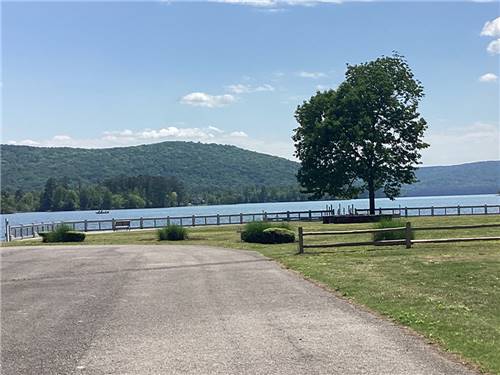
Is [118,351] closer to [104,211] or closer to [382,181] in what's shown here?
[382,181]

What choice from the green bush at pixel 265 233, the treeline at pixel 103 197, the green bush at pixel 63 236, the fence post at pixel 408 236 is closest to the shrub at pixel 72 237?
the green bush at pixel 63 236

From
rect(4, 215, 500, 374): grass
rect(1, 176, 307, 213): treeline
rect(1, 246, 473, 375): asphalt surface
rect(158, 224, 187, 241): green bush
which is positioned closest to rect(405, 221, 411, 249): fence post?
rect(4, 215, 500, 374): grass

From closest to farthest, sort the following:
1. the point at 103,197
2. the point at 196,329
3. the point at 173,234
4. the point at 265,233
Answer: the point at 196,329
the point at 265,233
the point at 173,234
the point at 103,197

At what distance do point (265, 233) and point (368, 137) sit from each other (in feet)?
94.4

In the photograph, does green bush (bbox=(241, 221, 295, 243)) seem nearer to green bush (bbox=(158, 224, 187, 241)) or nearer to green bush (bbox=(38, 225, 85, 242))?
green bush (bbox=(158, 224, 187, 241))

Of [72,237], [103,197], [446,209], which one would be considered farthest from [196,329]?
[103,197]

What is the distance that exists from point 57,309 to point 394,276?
852 centimetres

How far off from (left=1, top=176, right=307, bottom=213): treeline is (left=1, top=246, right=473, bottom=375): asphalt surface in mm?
112887

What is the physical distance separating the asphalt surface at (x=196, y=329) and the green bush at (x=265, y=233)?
12.6m

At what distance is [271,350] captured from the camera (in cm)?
898

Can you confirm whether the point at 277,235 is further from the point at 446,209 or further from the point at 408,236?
the point at 446,209

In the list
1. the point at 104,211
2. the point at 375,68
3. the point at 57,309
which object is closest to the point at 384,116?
the point at 375,68

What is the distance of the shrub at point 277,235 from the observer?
3155 centimetres

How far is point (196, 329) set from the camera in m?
10.6
